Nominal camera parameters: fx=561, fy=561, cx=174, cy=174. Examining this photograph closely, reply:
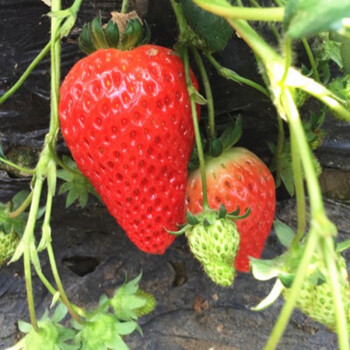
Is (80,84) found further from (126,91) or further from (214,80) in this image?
(214,80)

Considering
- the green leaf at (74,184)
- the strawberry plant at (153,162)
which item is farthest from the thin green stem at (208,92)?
the green leaf at (74,184)

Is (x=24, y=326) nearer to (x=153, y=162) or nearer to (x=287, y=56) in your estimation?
(x=153, y=162)

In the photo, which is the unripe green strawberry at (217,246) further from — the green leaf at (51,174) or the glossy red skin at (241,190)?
the green leaf at (51,174)

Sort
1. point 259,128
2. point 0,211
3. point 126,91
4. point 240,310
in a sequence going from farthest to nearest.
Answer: point 240,310 < point 259,128 < point 0,211 < point 126,91

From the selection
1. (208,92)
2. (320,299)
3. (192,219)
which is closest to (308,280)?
(320,299)

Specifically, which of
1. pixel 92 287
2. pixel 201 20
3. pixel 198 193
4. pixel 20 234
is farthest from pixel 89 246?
pixel 201 20

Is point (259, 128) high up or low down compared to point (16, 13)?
down
